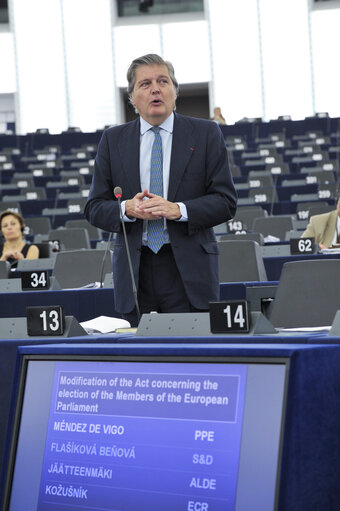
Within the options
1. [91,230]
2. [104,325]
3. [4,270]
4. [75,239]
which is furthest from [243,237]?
[104,325]

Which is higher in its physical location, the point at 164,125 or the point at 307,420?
the point at 164,125

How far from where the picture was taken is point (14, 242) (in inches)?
245

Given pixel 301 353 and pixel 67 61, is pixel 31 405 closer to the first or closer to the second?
pixel 301 353

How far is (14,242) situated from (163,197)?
13.0 ft

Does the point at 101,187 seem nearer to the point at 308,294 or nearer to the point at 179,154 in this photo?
the point at 179,154

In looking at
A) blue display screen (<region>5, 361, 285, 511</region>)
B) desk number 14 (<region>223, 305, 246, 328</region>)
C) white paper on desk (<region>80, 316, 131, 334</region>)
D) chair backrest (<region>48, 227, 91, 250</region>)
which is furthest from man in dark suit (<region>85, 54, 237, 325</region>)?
chair backrest (<region>48, 227, 91, 250</region>)

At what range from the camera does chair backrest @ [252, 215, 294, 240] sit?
24.9 ft

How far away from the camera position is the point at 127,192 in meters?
2.48

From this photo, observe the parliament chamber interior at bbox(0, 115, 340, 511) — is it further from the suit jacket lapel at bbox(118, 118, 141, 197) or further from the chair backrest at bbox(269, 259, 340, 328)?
the chair backrest at bbox(269, 259, 340, 328)

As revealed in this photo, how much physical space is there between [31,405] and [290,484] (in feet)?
1.47

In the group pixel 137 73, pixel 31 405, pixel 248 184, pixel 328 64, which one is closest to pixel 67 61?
pixel 328 64

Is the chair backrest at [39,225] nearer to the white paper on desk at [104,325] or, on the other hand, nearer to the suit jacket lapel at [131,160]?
the suit jacket lapel at [131,160]

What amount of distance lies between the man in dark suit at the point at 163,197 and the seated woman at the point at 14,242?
356 centimetres

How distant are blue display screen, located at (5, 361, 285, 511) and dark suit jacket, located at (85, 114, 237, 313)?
1.08 metres
